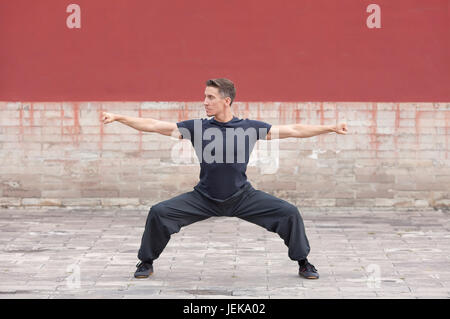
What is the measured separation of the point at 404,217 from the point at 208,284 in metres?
4.71

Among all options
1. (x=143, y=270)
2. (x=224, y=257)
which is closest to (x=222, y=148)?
(x=143, y=270)

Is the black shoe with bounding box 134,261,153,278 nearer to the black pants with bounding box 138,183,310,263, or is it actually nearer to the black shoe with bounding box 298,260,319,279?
the black pants with bounding box 138,183,310,263

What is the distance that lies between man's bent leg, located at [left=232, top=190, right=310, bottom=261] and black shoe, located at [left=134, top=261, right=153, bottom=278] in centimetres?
89

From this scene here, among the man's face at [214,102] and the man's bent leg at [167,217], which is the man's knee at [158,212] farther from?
the man's face at [214,102]

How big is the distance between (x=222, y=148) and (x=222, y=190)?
370 millimetres

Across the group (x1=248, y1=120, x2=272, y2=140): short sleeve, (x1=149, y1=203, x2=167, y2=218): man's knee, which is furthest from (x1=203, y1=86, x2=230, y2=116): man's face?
(x1=149, y1=203, x2=167, y2=218): man's knee

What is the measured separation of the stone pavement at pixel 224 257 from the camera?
725 cm
